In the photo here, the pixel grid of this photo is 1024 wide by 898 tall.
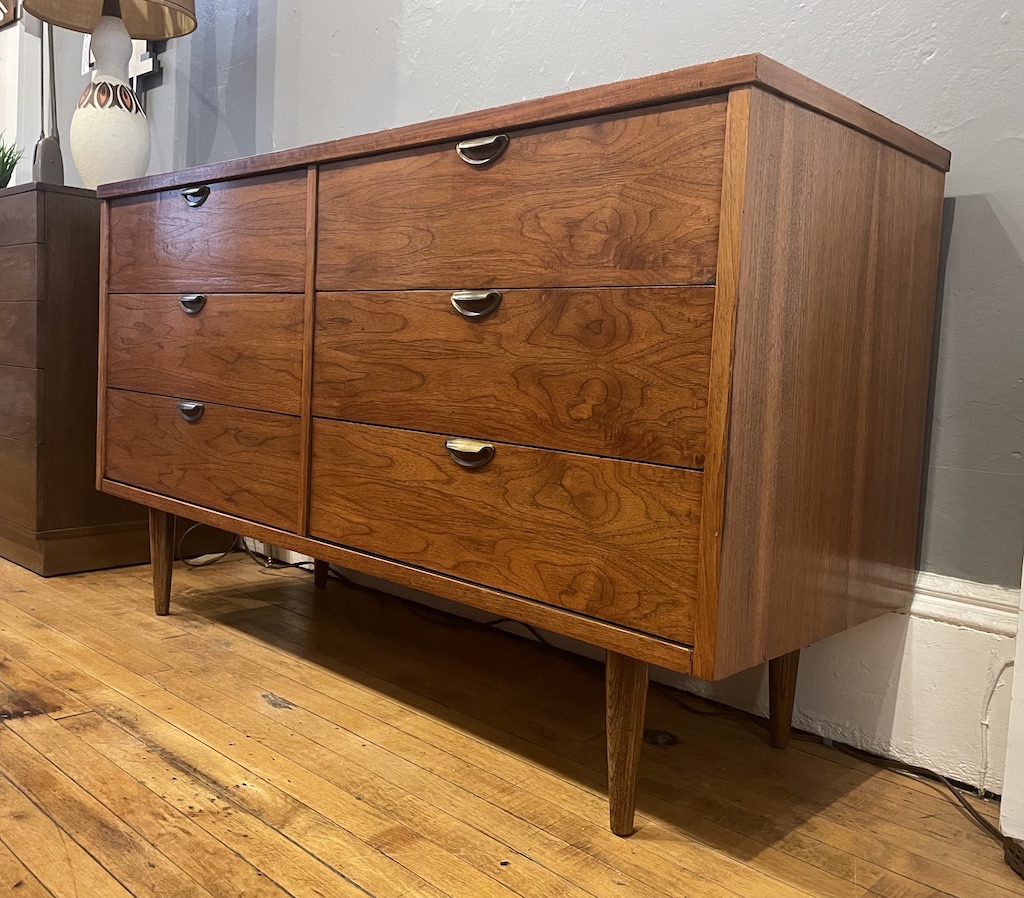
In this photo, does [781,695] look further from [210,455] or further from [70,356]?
[70,356]

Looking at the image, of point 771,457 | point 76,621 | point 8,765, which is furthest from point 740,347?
point 76,621

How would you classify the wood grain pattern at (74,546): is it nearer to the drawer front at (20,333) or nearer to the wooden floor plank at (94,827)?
the drawer front at (20,333)

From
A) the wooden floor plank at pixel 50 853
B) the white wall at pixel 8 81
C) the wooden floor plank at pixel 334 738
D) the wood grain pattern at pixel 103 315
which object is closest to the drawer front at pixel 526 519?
the wooden floor plank at pixel 334 738

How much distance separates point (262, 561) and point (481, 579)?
4.14 ft

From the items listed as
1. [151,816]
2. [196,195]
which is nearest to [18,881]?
[151,816]

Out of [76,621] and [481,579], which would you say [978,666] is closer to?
[481,579]

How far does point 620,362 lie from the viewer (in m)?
0.95

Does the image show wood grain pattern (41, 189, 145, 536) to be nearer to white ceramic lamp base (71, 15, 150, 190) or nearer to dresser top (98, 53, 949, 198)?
white ceramic lamp base (71, 15, 150, 190)

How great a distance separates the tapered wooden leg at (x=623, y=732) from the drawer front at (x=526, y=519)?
2.5 inches

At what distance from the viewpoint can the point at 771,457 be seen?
0.93 m

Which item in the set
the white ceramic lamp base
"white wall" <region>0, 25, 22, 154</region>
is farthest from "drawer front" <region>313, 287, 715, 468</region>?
"white wall" <region>0, 25, 22, 154</region>

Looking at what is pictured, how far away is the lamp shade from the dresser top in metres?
1.07

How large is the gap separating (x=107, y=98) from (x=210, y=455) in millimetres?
1082

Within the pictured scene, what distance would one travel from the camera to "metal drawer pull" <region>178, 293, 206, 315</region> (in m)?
1.50
